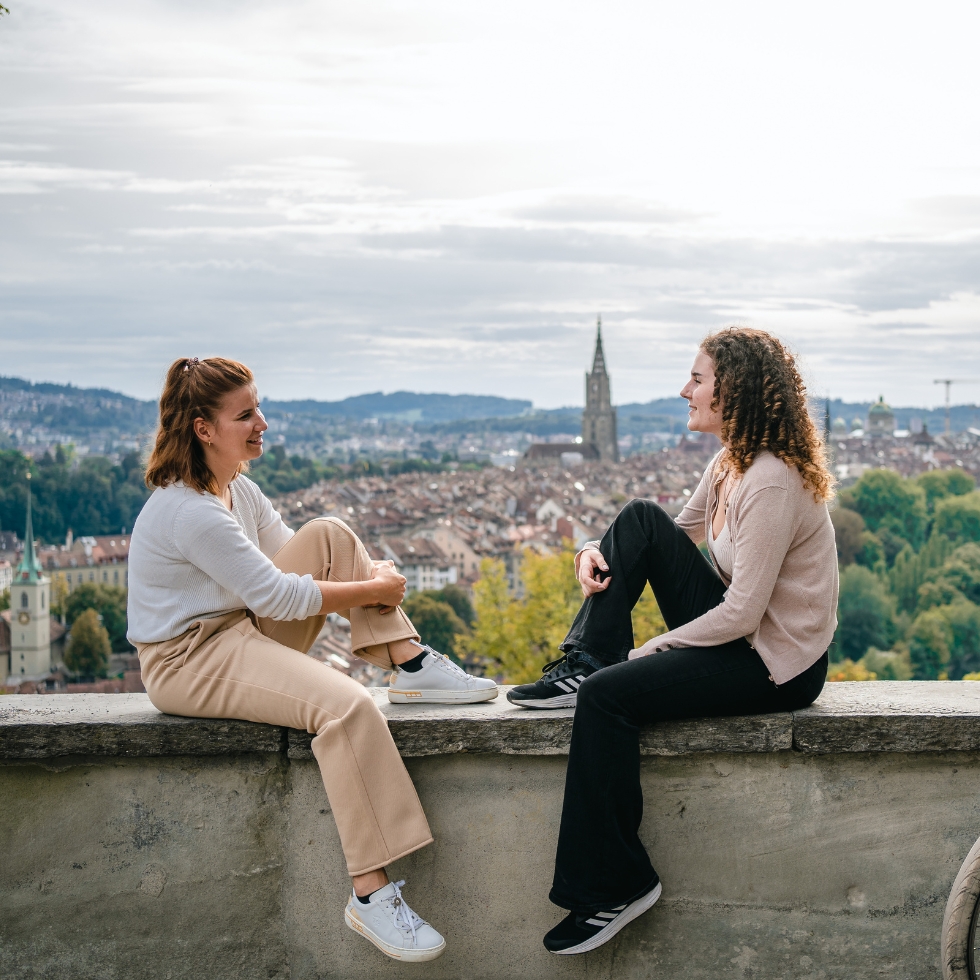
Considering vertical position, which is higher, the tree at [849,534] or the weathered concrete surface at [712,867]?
the weathered concrete surface at [712,867]

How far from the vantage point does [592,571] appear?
2.11 m

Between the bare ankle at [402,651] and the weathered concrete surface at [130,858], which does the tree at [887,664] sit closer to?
the bare ankle at [402,651]

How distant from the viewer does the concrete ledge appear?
201 centimetres

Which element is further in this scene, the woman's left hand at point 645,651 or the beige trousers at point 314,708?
the woman's left hand at point 645,651

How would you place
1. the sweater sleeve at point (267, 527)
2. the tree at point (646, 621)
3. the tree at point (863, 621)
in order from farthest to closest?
the tree at point (863, 621)
the tree at point (646, 621)
the sweater sleeve at point (267, 527)

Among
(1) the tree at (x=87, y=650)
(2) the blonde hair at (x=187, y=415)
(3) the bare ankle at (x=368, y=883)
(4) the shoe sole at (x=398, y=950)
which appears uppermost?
(2) the blonde hair at (x=187, y=415)

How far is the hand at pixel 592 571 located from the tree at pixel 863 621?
36250 millimetres

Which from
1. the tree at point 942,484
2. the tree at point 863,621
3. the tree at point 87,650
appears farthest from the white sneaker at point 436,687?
the tree at point 942,484

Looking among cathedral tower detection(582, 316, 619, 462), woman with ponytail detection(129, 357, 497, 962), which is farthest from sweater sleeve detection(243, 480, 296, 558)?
cathedral tower detection(582, 316, 619, 462)

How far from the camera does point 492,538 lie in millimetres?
56625

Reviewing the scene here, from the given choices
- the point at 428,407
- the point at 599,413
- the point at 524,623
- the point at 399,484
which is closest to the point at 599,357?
the point at 599,413

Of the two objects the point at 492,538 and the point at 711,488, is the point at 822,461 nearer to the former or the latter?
the point at 711,488

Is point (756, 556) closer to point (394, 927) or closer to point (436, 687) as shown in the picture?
point (436, 687)

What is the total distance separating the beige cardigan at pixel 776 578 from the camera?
1.94 metres
